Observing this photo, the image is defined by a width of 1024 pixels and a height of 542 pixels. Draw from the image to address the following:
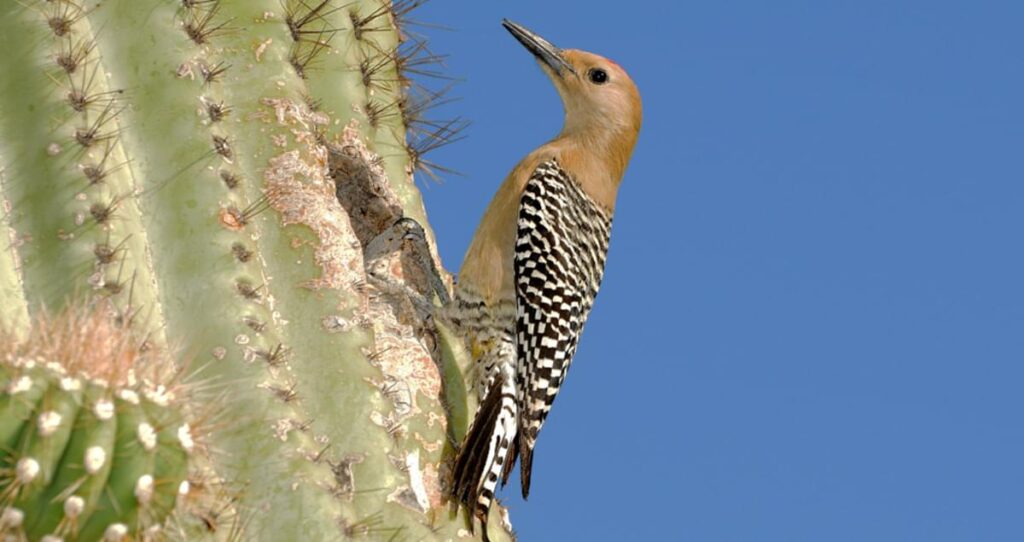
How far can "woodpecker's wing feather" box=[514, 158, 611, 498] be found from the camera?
5809 millimetres

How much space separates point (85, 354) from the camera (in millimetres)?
2582

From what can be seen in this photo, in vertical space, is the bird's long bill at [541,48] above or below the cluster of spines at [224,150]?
above

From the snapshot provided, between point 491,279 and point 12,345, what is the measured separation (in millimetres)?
3634

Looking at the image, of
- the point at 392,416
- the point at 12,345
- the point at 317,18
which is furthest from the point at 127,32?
the point at 12,345

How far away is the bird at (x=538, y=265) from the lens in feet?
17.9

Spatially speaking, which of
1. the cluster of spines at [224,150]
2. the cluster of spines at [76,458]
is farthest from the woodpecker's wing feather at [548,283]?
the cluster of spines at [76,458]

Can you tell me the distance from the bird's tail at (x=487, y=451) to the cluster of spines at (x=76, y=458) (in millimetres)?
2327

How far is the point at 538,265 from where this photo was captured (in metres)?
6.12

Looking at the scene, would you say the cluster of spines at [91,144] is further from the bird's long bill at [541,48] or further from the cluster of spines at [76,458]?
the bird's long bill at [541,48]

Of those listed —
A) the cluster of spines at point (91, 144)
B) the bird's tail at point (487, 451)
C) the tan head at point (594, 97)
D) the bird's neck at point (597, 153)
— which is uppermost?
the tan head at point (594, 97)

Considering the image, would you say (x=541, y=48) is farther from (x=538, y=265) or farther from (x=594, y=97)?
(x=538, y=265)

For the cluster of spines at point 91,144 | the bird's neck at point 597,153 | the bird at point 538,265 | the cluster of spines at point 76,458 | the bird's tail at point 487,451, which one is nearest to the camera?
the cluster of spines at point 76,458

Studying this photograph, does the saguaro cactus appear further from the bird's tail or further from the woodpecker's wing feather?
the woodpecker's wing feather

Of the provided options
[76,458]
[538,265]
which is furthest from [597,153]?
[76,458]
